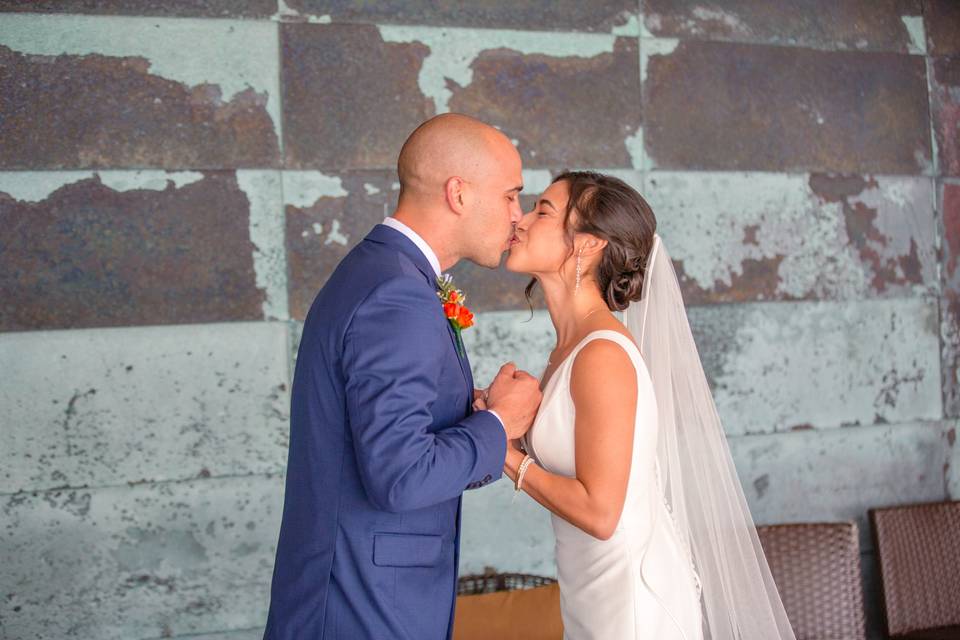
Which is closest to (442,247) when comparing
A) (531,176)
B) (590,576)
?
(590,576)

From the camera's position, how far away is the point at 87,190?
3410 mm

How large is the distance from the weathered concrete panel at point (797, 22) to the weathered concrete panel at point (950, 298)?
758 mm

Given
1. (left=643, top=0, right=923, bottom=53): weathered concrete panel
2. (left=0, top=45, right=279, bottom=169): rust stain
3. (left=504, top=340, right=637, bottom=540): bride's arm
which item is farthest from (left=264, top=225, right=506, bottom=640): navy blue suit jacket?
(left=643, top=0, right=923, bottom=53): weathered concrete panel

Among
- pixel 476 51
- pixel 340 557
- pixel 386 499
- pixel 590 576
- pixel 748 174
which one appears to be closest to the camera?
pixel 386 499

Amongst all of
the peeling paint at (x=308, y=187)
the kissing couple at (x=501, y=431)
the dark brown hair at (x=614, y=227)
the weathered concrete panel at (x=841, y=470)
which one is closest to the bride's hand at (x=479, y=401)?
the kissing couple at (x=501, y=431)

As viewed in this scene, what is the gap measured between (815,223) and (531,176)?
1441 millimetres

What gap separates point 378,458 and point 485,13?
257 cm

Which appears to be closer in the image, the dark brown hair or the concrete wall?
the dark brown hair

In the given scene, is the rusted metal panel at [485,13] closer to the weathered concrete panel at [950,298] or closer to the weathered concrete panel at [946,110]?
the weathered concrete panel at [946,110]

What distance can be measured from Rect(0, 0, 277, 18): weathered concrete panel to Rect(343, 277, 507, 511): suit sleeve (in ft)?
6.99

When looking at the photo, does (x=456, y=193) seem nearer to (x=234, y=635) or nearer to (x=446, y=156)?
(x=446, y=156)

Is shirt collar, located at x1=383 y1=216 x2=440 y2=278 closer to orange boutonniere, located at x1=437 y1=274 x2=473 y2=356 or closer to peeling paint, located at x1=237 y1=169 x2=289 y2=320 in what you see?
orange boutonniere, located at x1=437 y1=274 x2=473 y2=356

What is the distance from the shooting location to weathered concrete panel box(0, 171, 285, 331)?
3367 millimetres

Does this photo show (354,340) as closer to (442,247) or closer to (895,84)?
(442,247)
